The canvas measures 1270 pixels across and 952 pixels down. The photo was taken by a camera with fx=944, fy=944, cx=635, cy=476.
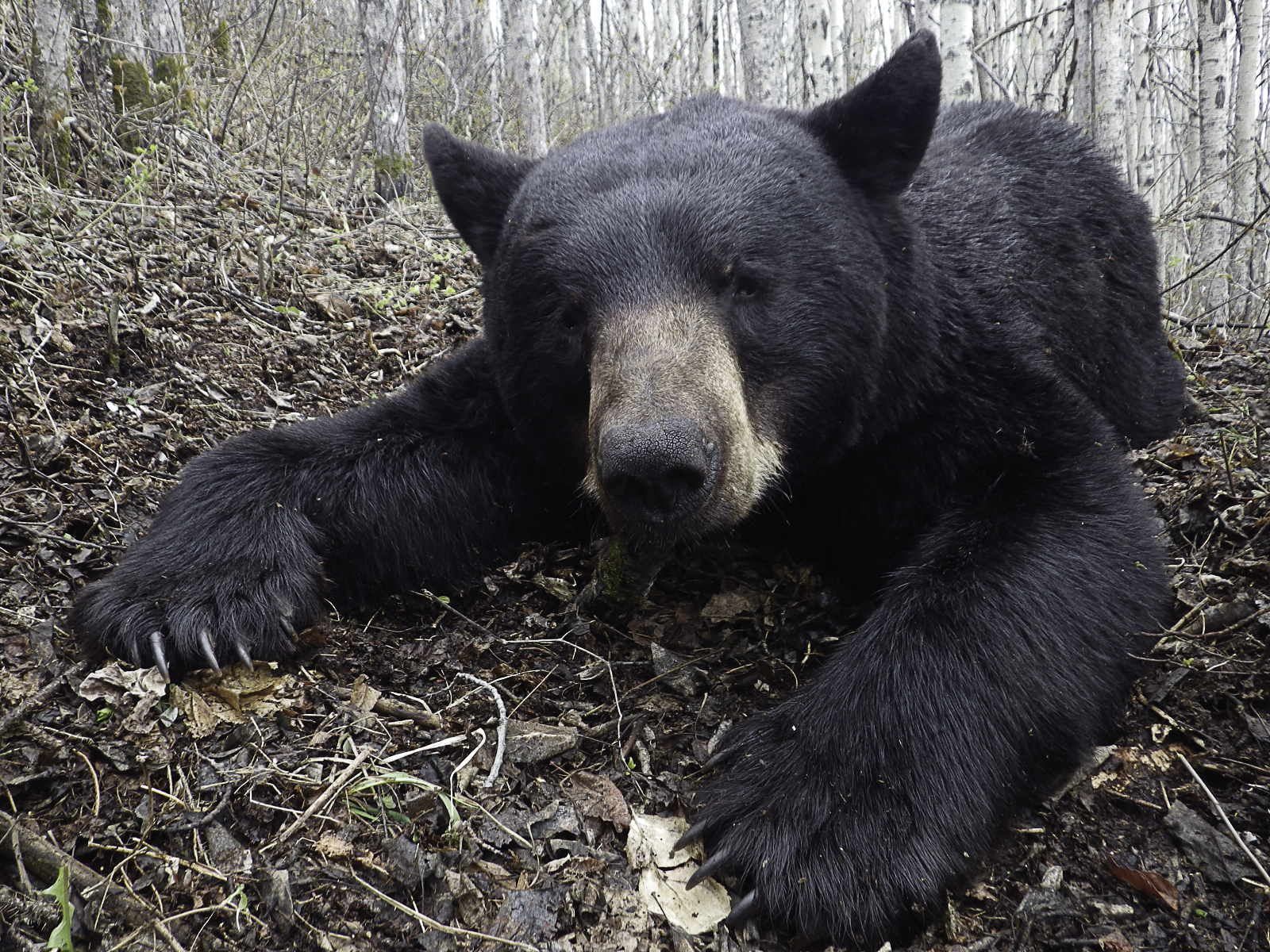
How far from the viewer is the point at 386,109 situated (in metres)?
8.48

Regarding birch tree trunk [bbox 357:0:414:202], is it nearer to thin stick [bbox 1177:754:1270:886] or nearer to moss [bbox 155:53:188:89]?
moss [bbox 155:53:188:89]

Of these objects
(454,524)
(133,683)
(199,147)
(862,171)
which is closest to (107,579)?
(133,683)

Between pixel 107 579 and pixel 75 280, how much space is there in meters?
2.37

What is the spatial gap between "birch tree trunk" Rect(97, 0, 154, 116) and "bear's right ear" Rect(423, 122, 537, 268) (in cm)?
368

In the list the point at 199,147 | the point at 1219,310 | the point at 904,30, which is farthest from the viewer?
the point at 904,30

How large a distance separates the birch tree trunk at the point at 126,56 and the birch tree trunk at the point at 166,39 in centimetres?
17

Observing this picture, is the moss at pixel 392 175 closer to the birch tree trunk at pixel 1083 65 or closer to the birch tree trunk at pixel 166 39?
the birch tree trunk at pixel 166 39

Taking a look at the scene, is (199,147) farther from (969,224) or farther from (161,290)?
(969,224)

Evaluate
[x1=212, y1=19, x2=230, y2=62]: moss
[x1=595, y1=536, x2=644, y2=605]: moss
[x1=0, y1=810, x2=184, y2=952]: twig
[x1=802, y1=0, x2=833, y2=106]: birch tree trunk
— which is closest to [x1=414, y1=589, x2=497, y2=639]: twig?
[x1=595, y1=536, x2=644, y2=605]: moss

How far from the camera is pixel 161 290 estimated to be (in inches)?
196

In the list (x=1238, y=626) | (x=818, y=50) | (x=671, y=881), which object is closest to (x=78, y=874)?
(x=671, y=881)

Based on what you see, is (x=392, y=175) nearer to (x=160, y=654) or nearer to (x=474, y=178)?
(x=474, y=178)

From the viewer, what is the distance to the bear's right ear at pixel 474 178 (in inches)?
141

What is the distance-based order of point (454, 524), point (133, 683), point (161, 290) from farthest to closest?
point (161, 290) → point (454, 524) → point (133, 683)
